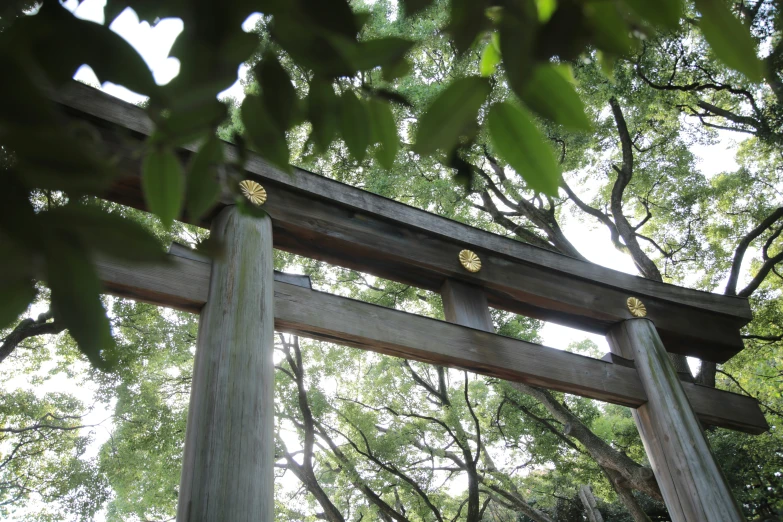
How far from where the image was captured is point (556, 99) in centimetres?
43

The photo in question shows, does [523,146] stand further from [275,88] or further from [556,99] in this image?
[275,88]

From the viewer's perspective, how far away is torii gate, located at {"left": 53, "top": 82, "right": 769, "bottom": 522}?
193 cm

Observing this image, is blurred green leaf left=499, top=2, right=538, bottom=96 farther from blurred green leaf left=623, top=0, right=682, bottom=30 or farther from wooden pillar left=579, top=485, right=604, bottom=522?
wooden pillar left=579, top=485, right=604, bottom=522

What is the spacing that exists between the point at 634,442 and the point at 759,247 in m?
4.18

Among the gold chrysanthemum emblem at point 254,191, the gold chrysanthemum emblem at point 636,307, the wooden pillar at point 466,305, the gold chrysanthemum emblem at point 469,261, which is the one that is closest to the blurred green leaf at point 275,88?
the gold chrysanthemum emblem at point 254,191

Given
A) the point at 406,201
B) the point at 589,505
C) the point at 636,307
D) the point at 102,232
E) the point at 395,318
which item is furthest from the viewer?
the point at 589,505

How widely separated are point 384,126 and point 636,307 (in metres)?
3.50

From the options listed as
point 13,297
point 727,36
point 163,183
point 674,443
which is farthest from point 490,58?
point 674,443

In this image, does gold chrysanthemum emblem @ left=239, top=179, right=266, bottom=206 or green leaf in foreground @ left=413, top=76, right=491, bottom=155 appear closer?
green leaf in foreground @ left=413, top=76, right=491, bottom=155

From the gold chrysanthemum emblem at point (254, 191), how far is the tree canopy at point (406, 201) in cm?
32

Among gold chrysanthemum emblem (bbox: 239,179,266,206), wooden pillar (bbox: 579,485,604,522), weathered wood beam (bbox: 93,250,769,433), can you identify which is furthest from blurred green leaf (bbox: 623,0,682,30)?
wooden pillar (bbox: 579,485,604,522)

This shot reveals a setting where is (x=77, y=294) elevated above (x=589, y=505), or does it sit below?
below

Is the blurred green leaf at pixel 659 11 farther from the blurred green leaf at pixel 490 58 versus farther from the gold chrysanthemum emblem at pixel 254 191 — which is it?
the gold chrysanthemum emblem at pixel 254 191

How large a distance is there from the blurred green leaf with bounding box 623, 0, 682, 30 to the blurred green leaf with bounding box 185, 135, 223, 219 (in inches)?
13.8
